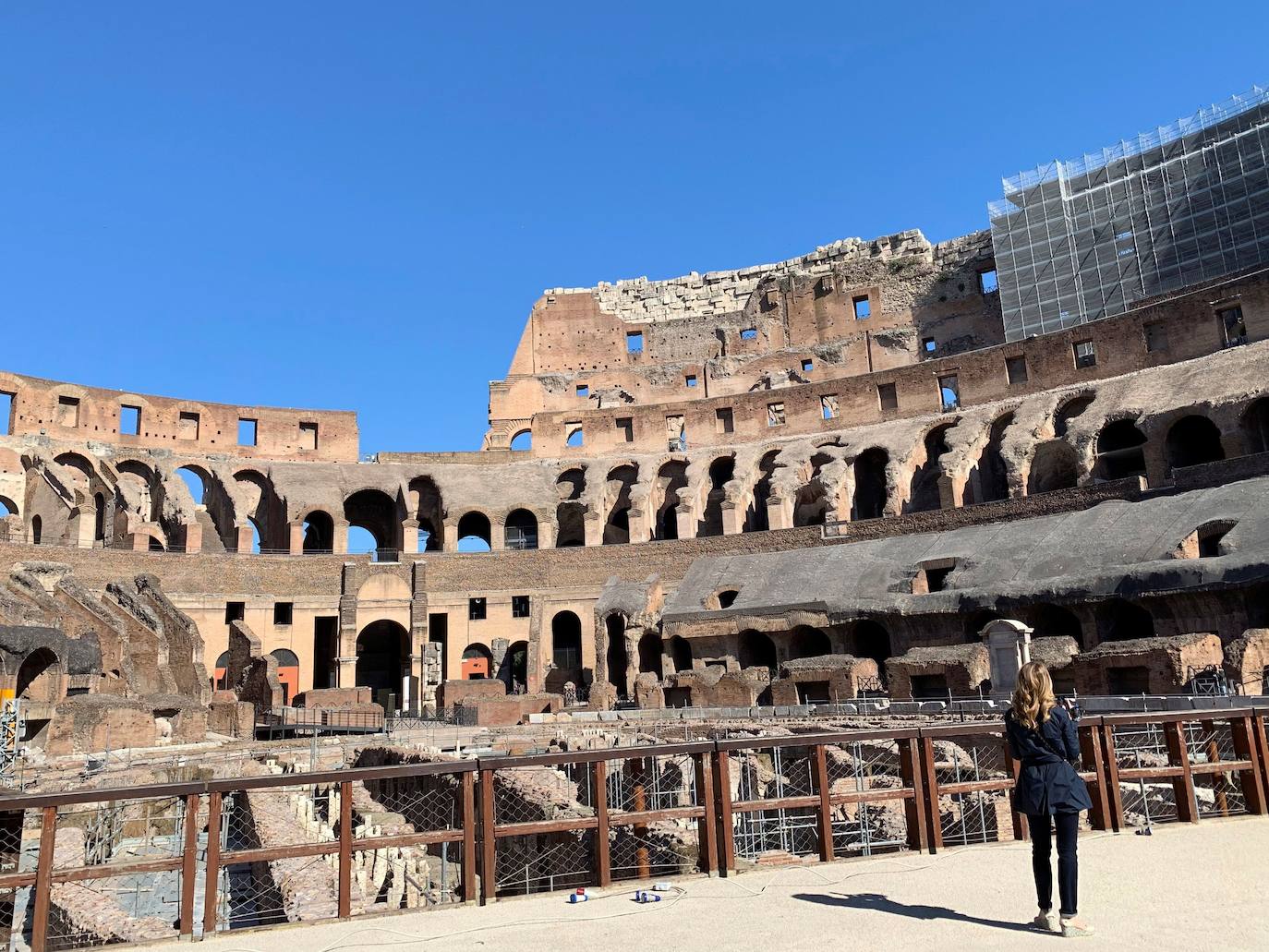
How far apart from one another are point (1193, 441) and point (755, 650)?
55.8 ft

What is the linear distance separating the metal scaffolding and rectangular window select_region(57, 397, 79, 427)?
4305cm

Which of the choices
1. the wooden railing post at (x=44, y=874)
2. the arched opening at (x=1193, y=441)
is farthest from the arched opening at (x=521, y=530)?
the wooden railing post at (x=44, y=874)

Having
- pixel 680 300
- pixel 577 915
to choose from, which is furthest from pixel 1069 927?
pixel 680 300

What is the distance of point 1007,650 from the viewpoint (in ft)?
74.4

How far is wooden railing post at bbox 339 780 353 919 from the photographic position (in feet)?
22.1

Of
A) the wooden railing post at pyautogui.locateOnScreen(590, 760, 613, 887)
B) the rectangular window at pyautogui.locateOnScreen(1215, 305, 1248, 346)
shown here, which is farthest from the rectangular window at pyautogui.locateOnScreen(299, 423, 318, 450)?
the wooden railing post at pyautogui.locateOnScreen(590, 760, 613, 887)

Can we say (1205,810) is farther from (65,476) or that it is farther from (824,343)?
(824,343)

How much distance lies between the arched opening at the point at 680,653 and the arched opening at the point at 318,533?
19.7m

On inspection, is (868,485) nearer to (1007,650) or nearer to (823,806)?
(1007,650)

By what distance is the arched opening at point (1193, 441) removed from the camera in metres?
33.9

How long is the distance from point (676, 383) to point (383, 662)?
880 inches

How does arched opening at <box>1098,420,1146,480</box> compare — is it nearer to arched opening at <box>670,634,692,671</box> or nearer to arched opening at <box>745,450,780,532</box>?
arched opening at <box>745,450,780,532</box>

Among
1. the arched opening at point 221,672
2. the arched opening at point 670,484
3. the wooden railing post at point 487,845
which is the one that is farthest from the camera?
the arched opening at point 670,484

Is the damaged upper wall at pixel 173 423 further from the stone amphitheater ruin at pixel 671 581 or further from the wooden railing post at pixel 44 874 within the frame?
the wooden railing post at pixel 44 874
